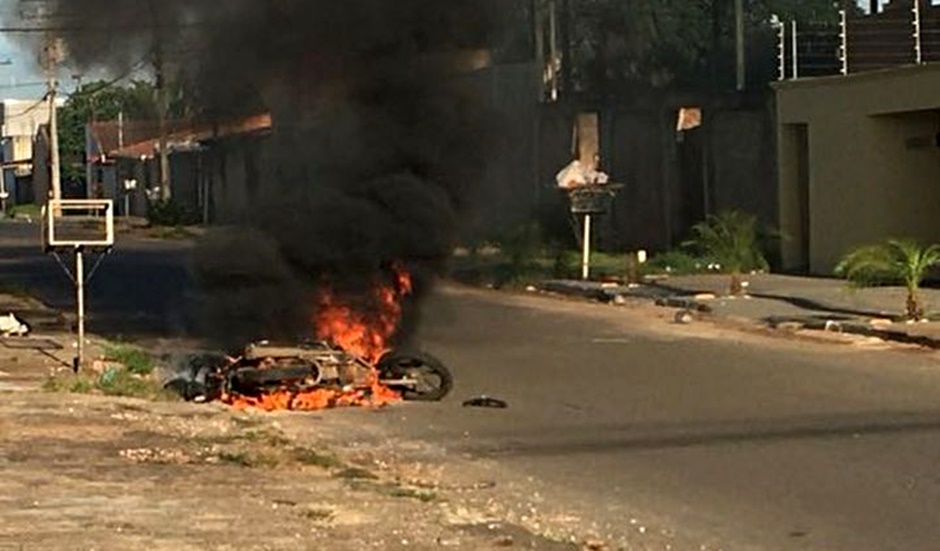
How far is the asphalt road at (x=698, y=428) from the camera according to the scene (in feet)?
33.3

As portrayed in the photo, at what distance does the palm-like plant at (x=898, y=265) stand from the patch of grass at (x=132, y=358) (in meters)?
9.05

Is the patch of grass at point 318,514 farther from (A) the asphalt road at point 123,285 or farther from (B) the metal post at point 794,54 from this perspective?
(B) the metal post at point 794,54

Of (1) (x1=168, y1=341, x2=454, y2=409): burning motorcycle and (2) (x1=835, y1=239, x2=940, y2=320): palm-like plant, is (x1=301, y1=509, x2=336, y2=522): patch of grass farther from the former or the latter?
(2) (x1=835, y1=239, x2=940, y2=320): palm-like plant

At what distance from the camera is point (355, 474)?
12023 mm

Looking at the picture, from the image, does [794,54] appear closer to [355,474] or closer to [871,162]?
[871,162]

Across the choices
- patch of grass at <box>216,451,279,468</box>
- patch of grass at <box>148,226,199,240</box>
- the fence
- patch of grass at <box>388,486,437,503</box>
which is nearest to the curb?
the fence

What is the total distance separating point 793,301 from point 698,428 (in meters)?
13.7

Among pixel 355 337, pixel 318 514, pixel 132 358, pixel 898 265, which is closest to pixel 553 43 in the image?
pixel 898 265

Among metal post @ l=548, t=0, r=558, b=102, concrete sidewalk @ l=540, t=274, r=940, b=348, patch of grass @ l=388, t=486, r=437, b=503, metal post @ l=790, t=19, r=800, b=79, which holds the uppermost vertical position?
metal post @ l=548, t=0, r=558, b=102

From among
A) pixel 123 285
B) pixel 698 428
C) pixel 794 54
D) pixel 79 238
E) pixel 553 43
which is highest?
pixel 553 43

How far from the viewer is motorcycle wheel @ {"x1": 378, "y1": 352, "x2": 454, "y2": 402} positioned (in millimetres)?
16750

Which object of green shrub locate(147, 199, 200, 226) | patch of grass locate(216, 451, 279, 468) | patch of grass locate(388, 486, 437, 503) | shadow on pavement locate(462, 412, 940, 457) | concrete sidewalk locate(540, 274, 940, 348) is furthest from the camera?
green shrub locate(147, 199, 200, 226)

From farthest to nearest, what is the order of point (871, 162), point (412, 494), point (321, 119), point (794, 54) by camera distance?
point (794, 54)
point (871, 162)
point (321, 119)
point (412, 494)

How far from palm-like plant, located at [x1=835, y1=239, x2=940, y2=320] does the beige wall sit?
17.8ft
